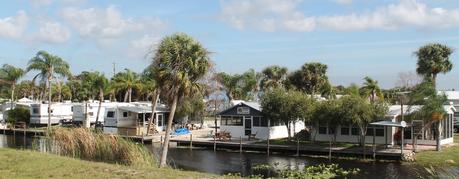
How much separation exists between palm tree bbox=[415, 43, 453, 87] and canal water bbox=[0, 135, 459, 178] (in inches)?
772

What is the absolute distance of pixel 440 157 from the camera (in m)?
32.7

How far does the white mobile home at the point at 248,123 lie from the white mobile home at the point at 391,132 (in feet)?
12.0

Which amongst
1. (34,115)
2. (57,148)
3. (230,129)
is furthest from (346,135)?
(34,115)

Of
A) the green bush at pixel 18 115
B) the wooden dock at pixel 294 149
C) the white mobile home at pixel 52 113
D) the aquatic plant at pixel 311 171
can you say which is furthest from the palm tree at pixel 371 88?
the green bush at pixel 18 115

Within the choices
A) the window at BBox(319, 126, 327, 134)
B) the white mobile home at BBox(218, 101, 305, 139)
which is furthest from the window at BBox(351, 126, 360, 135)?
the white mobile home at BBox(218, 101, 305, 139)

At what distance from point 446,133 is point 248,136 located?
1574 centimetres

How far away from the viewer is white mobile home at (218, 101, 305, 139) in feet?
149

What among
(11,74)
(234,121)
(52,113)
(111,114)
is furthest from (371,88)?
(11,74)

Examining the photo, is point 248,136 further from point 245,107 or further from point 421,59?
point 421,59

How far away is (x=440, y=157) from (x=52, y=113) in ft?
151

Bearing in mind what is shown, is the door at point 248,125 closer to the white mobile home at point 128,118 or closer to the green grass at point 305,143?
the green grass at point 305,143

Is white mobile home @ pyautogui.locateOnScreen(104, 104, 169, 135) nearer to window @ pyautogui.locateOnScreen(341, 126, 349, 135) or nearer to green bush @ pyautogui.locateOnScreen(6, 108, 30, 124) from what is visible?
green bush @ pyautogui.locateOnScreen(6, 108, 30, 124)

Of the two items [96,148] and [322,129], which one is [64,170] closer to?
[96,148]

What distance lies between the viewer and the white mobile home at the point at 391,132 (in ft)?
127
